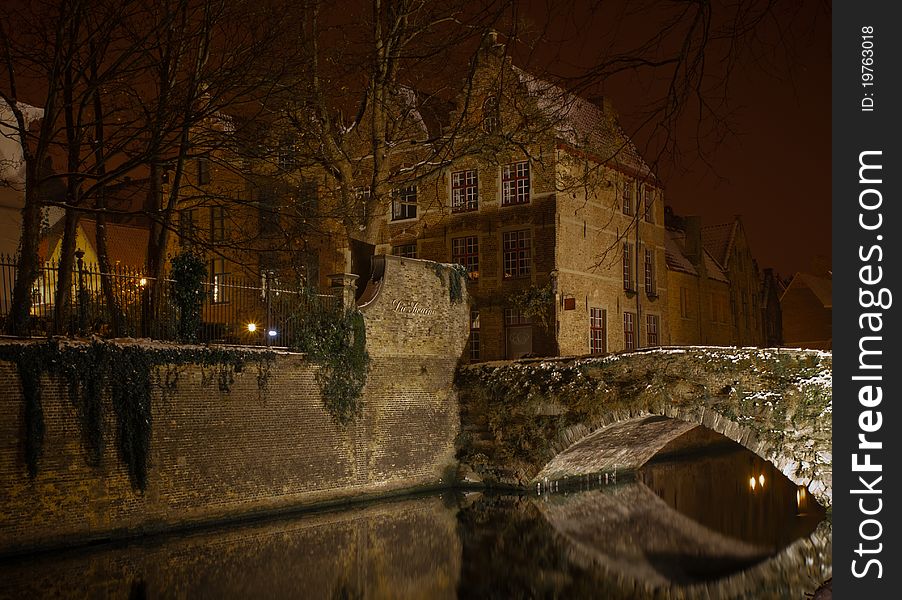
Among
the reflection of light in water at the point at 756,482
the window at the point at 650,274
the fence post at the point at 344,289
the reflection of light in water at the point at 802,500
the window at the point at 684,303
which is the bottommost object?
the reflection of light in water at the point at 756,482

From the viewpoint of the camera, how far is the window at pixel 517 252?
87.6 ft

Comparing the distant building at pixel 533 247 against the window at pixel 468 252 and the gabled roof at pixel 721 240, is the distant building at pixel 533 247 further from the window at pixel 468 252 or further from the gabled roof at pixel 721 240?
the gabled roof at pixel 721 240

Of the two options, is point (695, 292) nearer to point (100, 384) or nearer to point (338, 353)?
point (338, 353)

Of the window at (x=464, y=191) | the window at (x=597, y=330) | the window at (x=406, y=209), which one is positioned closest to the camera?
the window at (x=597, y=330)

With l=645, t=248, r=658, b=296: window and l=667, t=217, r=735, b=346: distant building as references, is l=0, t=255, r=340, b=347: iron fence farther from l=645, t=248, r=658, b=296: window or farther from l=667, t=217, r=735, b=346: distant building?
l=667, t=217, r=735, b=346: distant building

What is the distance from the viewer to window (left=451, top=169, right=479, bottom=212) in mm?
27875

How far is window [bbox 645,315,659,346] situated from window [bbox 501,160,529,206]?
6368mm

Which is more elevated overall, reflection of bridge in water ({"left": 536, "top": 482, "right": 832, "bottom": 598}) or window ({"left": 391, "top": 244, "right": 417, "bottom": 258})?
window ({"left": 391, "top": 244, "right": 417, "bottom": 258})

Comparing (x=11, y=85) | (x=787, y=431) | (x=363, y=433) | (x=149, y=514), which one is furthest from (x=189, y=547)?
(x=787, y=431)

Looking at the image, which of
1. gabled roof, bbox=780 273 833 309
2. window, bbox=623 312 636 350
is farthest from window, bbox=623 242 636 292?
gabled roof, bbox=780 273 833 309

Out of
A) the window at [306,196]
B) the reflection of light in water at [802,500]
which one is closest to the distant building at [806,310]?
the reflection of light in water at [802,500]

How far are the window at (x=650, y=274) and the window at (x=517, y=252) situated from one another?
553 cm

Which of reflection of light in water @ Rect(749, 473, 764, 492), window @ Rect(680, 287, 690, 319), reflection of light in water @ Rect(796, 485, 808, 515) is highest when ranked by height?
window @ Rect(680, 287, 690, 319)

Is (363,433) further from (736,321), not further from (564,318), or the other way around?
(736,321)
